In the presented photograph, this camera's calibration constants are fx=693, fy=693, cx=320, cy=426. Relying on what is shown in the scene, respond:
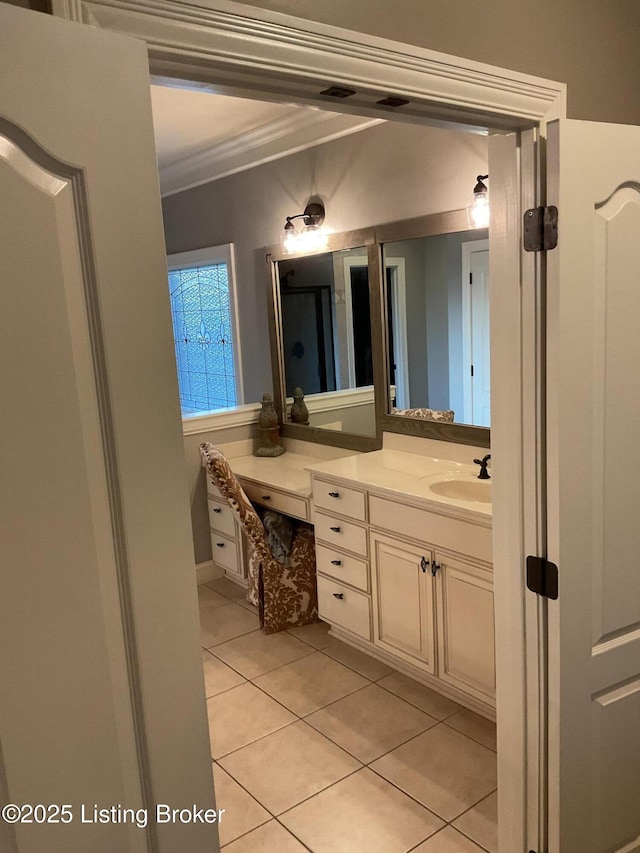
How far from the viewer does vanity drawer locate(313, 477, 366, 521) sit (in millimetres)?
3082

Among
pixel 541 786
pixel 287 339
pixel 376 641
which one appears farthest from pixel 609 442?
pixel 287 339

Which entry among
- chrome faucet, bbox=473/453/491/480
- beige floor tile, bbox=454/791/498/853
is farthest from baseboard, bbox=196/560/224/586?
beige floor tile, bbox=454/791/498/853

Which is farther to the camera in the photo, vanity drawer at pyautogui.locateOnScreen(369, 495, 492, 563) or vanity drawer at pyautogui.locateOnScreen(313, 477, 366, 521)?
vanity drawer at pyautogui.locateOnScreen(313, 477, 366, 521)

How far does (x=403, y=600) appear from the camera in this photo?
9.70 ft

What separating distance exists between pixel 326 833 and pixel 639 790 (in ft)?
3.24

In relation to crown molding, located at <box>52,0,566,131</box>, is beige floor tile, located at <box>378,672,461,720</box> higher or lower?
lower

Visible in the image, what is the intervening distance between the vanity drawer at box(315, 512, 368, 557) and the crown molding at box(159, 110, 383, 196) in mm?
1849

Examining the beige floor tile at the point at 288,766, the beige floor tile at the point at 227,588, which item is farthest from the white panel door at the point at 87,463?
the beige floor tile at the point at 227,588

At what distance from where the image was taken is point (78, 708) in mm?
929

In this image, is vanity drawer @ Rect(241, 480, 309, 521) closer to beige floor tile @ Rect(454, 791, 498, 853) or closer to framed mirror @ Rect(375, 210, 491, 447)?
framed mirror @ Rect(375, 210, 491, 447)

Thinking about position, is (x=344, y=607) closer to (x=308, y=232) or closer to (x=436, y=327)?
(x=436, y=327)

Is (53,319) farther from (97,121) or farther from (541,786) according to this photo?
(541,786)

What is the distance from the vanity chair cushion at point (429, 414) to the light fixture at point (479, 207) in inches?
33.6

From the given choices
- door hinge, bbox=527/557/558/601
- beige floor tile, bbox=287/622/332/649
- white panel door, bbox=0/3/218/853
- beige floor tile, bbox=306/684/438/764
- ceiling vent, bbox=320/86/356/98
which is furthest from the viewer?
→ beige floor tile, bbox=287/622/332/649
